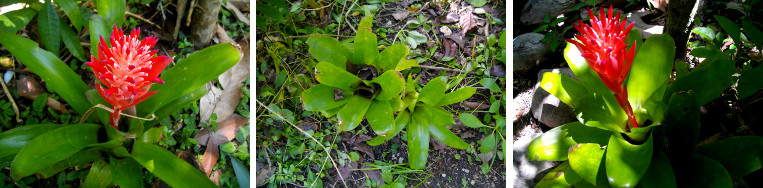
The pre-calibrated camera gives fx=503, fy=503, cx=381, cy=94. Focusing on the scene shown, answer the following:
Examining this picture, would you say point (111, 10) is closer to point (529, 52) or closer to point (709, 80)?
point (529, 52)

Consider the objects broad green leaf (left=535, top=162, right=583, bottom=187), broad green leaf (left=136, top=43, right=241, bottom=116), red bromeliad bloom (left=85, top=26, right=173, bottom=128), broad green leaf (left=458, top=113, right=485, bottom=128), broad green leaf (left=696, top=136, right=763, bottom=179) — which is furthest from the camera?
broad green leaf (left=458, top=113, right=485, bottom=128)

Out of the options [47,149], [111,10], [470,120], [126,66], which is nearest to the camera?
[126,66]

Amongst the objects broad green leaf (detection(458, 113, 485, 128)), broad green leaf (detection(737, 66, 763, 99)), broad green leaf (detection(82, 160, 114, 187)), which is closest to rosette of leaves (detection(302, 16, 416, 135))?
broad green leaf (detection(458, 113, 485, 128))

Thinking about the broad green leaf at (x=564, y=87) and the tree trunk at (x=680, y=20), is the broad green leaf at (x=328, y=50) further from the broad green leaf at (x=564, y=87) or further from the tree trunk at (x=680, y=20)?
the tree trunk at (x=680, y=20)

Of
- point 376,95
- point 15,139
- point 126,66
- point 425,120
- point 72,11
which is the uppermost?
point 126,66

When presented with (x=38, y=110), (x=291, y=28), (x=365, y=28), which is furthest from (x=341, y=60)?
(x=38, y=110)

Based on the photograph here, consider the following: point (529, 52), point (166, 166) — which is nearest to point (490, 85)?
point (529, 52)

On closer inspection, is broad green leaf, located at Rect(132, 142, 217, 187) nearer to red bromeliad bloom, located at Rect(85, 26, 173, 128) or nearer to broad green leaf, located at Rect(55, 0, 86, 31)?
red bromeliad bloom, located at Rect(85, 26, 173, 128)
